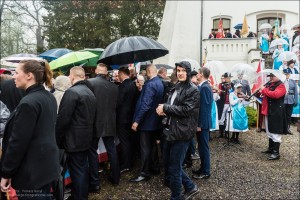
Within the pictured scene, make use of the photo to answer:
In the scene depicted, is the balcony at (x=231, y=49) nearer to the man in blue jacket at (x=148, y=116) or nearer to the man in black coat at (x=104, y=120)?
the man in blue jacket at (x=148, y=116)

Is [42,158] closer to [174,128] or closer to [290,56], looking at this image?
[174,128]

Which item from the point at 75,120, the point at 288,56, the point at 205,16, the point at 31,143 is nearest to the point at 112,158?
the point at 75,120

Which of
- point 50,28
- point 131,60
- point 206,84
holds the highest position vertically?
point 50,28

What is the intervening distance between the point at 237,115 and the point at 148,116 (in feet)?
11.9

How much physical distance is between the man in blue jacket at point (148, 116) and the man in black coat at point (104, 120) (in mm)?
393

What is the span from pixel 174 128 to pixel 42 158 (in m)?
1.87

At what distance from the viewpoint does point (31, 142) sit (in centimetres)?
271

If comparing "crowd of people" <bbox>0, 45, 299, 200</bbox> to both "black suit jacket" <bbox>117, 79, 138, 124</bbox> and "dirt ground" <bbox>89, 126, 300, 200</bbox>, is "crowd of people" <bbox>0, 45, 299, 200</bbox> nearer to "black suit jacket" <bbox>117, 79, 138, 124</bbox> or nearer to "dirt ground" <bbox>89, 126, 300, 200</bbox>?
"black suit jacket" <bbox>117, 79, 138, 124</bbox>

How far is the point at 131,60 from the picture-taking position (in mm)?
5867

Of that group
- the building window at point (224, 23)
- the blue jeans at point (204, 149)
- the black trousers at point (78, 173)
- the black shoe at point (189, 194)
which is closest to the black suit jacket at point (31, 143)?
the black trousers at point (78, 173)

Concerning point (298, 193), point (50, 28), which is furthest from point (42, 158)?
point (50, 28)

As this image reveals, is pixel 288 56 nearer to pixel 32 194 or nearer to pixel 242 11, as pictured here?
pixel 32 194

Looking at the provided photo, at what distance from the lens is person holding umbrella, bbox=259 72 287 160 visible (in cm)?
641

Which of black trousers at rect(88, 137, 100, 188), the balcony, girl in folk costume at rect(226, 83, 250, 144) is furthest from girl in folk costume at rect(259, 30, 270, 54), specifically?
black trousers at rect(88, 137, 100, 188)
